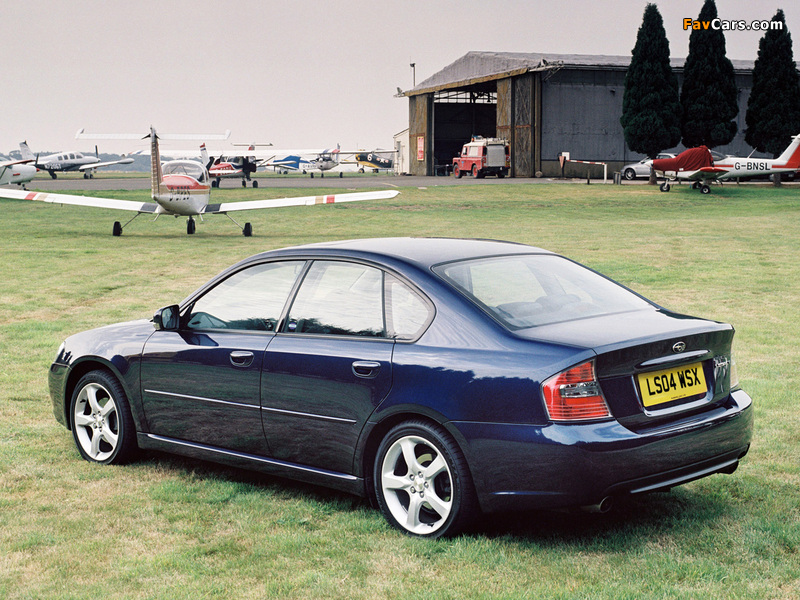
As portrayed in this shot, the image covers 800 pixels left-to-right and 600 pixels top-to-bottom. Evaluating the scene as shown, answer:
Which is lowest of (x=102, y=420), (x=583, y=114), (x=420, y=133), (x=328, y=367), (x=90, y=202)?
(x=102, y=420)

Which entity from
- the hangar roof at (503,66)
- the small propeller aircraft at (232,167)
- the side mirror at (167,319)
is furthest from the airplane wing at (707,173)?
the side mirror at (167,319)

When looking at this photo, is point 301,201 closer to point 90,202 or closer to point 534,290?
point 90,202

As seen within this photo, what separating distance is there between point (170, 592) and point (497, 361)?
70.5 inches

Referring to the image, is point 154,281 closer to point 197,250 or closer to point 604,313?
point 197,250

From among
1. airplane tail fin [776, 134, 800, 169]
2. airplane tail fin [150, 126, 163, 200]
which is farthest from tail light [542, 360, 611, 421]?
airplane tail fin [776, 134, 800, 169]

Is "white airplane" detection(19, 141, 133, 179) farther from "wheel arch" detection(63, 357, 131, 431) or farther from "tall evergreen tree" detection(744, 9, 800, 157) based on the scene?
"wheel arch" detection(63, 357, 131, 431)

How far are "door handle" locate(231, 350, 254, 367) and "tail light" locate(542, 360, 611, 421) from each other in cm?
190

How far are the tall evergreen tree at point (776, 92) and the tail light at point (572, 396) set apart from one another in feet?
164

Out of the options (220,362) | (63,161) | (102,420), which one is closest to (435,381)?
(220,362)

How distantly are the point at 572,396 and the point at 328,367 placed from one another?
138cm

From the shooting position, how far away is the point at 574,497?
13.9 ft

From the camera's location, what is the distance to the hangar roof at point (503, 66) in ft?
194

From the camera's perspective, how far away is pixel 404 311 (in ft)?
16.1

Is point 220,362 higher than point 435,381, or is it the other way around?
→ point 435,381
